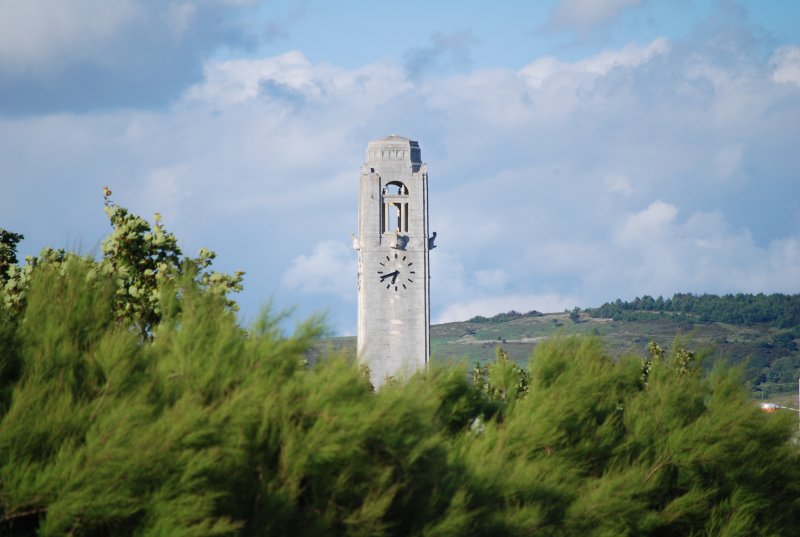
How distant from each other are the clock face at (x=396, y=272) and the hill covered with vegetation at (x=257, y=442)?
41021mm

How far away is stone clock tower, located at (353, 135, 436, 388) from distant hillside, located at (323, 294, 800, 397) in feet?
241

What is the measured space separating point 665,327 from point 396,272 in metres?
101

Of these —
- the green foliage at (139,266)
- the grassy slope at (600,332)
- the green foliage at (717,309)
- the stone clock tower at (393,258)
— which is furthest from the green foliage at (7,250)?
the green foliage at (717,309)

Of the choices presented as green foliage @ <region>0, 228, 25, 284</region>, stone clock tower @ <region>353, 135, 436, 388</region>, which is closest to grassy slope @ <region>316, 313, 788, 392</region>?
stone clock tower @ <region>353, 135, 436, 388</region>

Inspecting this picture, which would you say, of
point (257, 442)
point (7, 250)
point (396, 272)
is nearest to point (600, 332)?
point (396, 272)

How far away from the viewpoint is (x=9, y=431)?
13.5 m

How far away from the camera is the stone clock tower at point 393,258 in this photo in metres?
62.2

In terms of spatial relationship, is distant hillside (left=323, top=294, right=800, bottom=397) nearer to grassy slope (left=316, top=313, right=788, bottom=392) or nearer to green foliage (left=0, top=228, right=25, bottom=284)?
grassy slope (left=316, top=313, right=788, bottom=392)

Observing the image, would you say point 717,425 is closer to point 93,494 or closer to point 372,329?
point 93,494

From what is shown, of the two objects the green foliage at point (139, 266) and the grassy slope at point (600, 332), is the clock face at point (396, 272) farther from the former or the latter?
the grassy slope at point (600, 332)

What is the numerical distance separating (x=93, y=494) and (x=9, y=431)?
1106 mm

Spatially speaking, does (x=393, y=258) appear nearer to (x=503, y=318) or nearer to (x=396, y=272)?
(x=396, y=272)

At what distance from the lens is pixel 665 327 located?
159 m

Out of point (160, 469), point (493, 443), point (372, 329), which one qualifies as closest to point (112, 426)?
point (160, 469)
